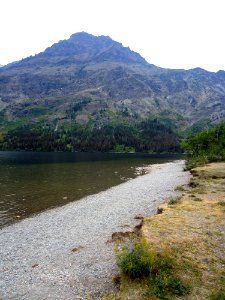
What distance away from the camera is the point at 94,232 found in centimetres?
3077

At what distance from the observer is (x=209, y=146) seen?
12356cm

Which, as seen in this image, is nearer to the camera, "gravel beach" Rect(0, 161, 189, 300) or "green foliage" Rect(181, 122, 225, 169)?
"gravel beach" Rect(0, 161, 189, 300)

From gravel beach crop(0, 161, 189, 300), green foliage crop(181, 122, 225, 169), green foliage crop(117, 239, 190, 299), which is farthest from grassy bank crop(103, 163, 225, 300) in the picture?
green foliage crop(181, 122, 225, 169)

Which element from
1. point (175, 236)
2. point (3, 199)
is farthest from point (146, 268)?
point (3, 199)

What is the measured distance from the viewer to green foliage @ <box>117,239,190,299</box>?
1519 centimetres

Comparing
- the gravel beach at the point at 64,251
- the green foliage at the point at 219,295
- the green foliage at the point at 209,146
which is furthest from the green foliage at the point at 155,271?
the green foliage at the point at 209,146

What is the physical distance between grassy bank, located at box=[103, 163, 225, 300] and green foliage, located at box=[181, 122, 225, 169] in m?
87.3

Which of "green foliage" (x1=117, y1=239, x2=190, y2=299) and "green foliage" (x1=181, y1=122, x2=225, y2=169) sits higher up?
"green foliage" (x1=181, y1=122, x2=225, y2=169)

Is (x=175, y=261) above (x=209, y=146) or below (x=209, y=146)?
below

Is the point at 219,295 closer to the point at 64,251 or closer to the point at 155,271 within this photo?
the point at 155,271

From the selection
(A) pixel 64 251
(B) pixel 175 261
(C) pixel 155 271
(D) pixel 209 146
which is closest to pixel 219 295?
(C) pixel 155 271

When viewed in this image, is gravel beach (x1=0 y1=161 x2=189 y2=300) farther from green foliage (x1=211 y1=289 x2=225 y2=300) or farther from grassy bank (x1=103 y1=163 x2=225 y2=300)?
green foliage (x1=211 y1=289 x2=225 y2=300)

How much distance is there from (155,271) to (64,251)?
10.9 m

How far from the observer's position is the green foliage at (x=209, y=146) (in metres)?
112
